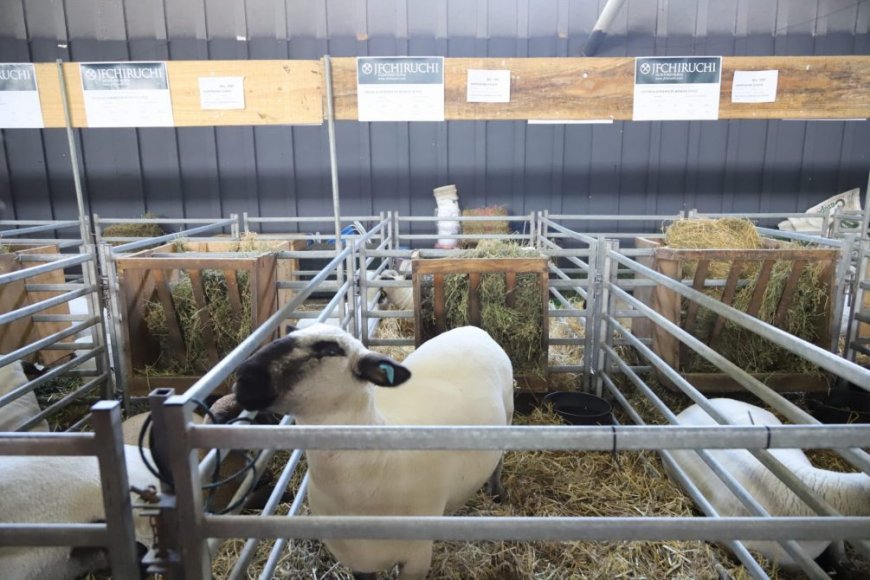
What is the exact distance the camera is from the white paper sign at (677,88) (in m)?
4.04

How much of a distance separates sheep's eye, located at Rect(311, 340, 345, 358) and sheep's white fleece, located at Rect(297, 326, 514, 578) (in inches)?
2.5

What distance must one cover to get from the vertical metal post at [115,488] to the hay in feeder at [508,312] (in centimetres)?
278

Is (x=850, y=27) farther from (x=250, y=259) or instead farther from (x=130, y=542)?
(x=130, y=542)

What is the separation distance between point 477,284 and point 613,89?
6.00 feet

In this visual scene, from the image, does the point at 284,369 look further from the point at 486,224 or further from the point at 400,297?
the point at 486,224

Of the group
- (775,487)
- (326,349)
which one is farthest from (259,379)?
(775,487)

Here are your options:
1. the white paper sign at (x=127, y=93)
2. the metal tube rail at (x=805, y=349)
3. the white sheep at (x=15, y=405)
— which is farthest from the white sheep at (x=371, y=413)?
the white paper sign at (x=127, y=93)

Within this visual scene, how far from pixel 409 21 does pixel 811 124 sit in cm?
661

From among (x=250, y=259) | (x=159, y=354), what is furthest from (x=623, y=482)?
(x=159, y=354)

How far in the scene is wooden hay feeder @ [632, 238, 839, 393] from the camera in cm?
376

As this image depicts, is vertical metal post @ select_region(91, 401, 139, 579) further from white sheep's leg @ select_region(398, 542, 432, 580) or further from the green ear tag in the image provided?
white sheep's leg @ select_region(398, 542, 432, 580)

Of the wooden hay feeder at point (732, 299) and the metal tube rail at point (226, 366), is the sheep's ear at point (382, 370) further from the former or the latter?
the wooden hay feeder at point (732, 299)

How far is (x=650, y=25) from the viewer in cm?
857

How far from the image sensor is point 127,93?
12.7ft
